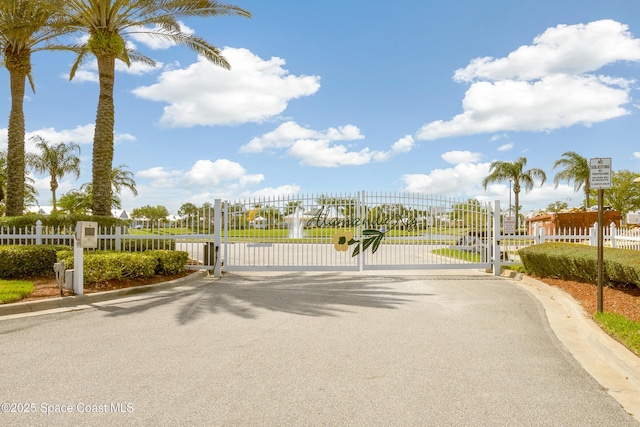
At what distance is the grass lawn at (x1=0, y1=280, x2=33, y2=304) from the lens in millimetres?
8891

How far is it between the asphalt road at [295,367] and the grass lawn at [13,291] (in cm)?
116

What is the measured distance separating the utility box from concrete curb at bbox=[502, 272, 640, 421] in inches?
336

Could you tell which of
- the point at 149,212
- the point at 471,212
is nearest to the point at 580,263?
the point at 471,212

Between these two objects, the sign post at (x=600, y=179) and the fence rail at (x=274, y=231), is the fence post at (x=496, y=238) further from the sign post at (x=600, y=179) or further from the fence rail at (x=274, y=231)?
the sign post at (x=600, y=179)

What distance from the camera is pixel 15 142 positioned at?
19.9m

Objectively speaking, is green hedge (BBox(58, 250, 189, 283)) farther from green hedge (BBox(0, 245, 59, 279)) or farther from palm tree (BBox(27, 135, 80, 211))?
palm tree (BBox(27, 135, 80, 211))

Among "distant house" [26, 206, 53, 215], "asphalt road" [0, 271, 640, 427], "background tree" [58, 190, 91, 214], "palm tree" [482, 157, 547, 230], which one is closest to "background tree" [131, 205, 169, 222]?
"distant house" [26, 206, 53, 215]

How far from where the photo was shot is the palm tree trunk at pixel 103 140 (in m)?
16.3

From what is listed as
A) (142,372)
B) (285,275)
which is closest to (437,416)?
(142,372)

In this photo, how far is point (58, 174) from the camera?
1832 inches

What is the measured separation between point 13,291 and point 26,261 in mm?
3286

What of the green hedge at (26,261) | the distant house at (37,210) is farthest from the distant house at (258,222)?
the distant house at (37,210)

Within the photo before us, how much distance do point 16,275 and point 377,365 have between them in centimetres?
1110

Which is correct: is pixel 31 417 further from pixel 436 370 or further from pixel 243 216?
pixel 243 216
